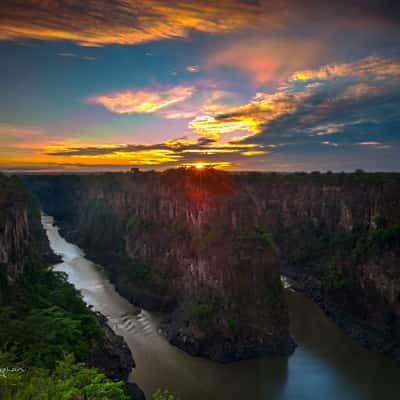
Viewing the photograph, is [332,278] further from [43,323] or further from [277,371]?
[43,323]

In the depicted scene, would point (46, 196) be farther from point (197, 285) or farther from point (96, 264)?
point (197, 285)

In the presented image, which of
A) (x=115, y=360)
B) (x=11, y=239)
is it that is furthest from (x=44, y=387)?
(x=11, y=239)

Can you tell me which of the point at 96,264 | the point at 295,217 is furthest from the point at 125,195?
the point at 295,217

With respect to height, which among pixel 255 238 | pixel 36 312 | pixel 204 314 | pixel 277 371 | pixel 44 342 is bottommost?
pixel 277 371

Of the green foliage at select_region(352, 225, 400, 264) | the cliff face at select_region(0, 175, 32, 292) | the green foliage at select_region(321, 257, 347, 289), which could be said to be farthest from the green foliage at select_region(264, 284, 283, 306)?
the cliff face at select_region(0, 175, 32, 292)

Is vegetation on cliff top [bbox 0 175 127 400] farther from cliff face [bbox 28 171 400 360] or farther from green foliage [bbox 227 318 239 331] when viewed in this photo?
cliff face [bbox 28 171 400 360]

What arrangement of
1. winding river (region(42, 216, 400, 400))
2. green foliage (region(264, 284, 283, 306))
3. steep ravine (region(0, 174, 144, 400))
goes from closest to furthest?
steep ravine (region(0, 174, 144, 400)) < winding river (region(42, 216, 400, 400)) < green foliage (region(264, 284, 283, 306))
